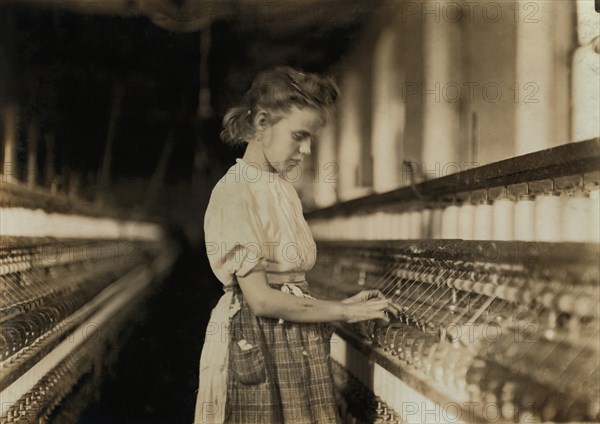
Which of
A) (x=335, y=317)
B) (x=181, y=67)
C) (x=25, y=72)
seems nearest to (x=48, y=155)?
(x=25, y=72)

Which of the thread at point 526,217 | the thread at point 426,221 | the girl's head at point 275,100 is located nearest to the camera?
the thread at point 526,217

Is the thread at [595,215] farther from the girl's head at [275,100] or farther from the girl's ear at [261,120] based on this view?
the girl's ear at [261,120]

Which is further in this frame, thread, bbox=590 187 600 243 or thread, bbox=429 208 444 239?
thread, bbox=429 208 444 239

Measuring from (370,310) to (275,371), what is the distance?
1.10 ft

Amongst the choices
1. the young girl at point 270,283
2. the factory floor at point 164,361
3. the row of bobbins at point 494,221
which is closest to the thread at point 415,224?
the row of bobbins at point 494,221

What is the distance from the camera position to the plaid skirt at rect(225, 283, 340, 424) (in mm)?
2088

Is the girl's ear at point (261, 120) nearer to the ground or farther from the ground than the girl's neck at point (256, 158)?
farther from the ground

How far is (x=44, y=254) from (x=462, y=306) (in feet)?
4.50

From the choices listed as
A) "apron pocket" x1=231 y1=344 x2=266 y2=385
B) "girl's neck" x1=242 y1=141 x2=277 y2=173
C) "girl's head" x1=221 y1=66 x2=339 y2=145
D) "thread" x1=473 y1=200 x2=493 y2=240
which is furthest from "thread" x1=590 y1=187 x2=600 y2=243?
"apron pocket" x1=231 y1=344 x2=266 y2=385

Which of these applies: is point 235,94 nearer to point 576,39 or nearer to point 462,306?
point 462,306

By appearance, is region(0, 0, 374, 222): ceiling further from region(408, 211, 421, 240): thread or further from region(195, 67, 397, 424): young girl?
region(408, 211, 421, 240): thread

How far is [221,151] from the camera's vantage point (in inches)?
85.5

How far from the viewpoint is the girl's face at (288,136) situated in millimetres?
2115

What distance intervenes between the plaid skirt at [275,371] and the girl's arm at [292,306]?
5 cm
